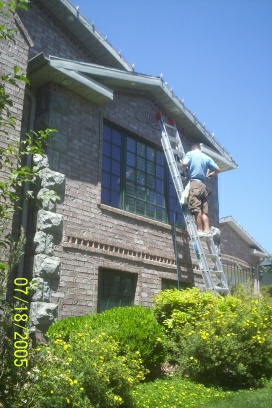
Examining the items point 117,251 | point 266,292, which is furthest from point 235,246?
point 117,251

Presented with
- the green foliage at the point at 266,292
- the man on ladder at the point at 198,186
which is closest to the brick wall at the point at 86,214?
the man on ladder at the point at 198,186

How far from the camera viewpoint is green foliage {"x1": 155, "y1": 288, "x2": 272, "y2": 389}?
7.72m

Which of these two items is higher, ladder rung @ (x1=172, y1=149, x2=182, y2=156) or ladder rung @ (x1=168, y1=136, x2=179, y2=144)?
ladder rung @ (x1=168, y1=136, x2=179, y2=144)

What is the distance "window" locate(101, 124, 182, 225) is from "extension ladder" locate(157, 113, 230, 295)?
0.44m

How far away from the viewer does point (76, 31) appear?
10.6 m

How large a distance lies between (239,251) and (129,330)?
1455cm

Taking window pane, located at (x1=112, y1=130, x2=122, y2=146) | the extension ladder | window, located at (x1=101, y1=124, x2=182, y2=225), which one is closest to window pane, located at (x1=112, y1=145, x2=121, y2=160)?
window, located at (x1=101, y1=124, x2=182, y2=225)

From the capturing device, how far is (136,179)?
10898mm

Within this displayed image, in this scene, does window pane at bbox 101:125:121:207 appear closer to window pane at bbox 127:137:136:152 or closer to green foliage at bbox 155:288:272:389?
window pane at bbox 127:137:136:152

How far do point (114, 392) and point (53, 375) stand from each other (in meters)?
1.06

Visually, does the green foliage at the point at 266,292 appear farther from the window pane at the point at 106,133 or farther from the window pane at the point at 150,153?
the window pane at the point at 106,133

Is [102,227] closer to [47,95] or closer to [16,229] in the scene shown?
[16,229]

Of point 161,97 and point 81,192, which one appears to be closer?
point 81,192

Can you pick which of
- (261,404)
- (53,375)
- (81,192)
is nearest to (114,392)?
(53,375)
